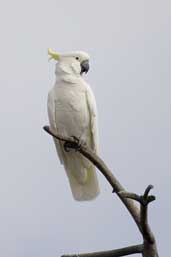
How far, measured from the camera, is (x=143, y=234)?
3.18 metres

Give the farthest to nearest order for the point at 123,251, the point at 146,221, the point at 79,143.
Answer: the point at 79,143 < the point at 123,251 < the point at 146,221

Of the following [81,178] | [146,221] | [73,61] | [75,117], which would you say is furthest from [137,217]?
[73,61]

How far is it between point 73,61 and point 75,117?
537 mm

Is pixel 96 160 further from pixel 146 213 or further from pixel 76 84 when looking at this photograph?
pixel 76 84

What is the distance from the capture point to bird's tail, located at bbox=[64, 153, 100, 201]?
5.26 m

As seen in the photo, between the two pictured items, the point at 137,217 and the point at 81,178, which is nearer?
the point at 137,217

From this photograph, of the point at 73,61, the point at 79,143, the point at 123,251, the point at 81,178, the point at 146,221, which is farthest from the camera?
the point at 73,61

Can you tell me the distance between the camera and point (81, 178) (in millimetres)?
→ 5410

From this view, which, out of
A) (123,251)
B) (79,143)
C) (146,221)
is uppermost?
(146,221)

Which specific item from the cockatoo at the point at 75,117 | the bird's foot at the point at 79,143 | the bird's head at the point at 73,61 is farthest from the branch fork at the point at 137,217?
the bird's head at the point at 73,61

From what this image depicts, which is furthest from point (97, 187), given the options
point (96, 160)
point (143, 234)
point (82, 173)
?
point (143, 234)

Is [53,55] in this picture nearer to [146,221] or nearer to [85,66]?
[85,66]

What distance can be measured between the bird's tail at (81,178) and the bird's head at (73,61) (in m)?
0.72

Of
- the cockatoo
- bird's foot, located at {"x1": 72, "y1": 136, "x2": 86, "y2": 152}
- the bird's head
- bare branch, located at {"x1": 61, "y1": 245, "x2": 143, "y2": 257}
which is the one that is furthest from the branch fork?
the bird's head
